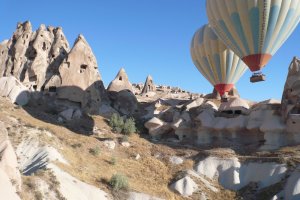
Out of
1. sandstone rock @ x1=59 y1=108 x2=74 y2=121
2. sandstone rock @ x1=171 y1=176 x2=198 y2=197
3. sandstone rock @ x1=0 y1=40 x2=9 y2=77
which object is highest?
sandstone rock @ x1=0 y1=40 x2=9 y2=77

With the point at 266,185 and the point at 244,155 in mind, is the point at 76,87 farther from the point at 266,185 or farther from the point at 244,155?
the point at 266,185

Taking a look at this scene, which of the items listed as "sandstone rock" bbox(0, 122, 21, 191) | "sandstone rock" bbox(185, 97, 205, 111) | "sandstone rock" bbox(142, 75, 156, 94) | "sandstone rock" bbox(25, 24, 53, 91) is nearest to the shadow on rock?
"sandstone rock" bbox(25, 24, 53, 91)

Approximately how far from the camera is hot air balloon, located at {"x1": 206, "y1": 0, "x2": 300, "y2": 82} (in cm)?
3319

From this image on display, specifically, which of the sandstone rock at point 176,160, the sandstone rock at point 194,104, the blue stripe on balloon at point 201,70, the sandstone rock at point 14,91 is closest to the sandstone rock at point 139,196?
the sandstone rock at point 176,160

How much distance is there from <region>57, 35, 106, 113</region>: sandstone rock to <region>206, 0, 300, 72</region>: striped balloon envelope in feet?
53.0

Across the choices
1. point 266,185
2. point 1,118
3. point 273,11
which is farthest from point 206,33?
point 1,118

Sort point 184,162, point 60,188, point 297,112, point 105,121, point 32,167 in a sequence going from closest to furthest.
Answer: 1. point 60,188
2. point 32,167
3. point 184,162
4. point 297,112
5. point 105,121

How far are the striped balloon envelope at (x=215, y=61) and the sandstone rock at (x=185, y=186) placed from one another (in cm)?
1722

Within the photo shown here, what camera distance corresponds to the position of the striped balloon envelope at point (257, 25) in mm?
33188

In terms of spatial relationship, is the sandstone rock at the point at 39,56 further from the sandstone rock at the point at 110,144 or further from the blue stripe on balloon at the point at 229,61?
the blue stripe on balloon at the point at 229,61

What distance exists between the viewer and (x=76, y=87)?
43375 mm

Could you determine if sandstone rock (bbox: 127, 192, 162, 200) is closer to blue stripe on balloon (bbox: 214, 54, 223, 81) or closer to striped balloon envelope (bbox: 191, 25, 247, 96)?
blue stripe on balloon (bbox: 214, 54, 223, 81)

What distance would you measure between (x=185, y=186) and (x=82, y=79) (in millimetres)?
20744

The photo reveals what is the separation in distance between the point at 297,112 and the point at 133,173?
15.8 metres
